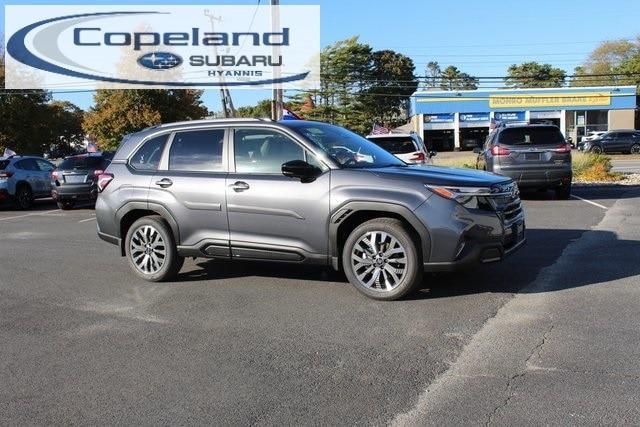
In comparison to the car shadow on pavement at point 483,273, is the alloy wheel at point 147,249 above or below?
above

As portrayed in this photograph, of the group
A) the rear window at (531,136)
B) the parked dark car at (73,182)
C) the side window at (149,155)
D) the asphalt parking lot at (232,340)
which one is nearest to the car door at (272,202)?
the asphalt parking lot at (232,340)

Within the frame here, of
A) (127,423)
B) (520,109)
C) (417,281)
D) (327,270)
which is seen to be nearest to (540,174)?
(327,270)

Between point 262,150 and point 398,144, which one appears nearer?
point 262,150

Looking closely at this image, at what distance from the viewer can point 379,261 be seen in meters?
5.88

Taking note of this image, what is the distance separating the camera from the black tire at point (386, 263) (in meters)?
5.74

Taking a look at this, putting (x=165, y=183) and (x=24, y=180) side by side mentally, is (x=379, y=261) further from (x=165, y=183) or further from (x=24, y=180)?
(x=24, y=180)

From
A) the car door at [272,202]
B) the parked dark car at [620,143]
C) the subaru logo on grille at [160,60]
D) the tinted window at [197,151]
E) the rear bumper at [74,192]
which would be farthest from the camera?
the parked dark car at [620,143]

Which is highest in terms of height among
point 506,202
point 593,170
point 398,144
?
point 398,144

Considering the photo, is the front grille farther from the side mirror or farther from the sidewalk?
the side mirror

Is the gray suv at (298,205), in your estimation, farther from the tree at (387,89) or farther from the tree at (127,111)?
the tree at (387,89)

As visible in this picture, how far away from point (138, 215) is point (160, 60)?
3088 cm

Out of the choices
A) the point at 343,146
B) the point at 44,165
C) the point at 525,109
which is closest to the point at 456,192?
the point at 343,146

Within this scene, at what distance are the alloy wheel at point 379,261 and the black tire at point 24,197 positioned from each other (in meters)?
15.0

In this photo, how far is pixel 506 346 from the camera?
4.60m
